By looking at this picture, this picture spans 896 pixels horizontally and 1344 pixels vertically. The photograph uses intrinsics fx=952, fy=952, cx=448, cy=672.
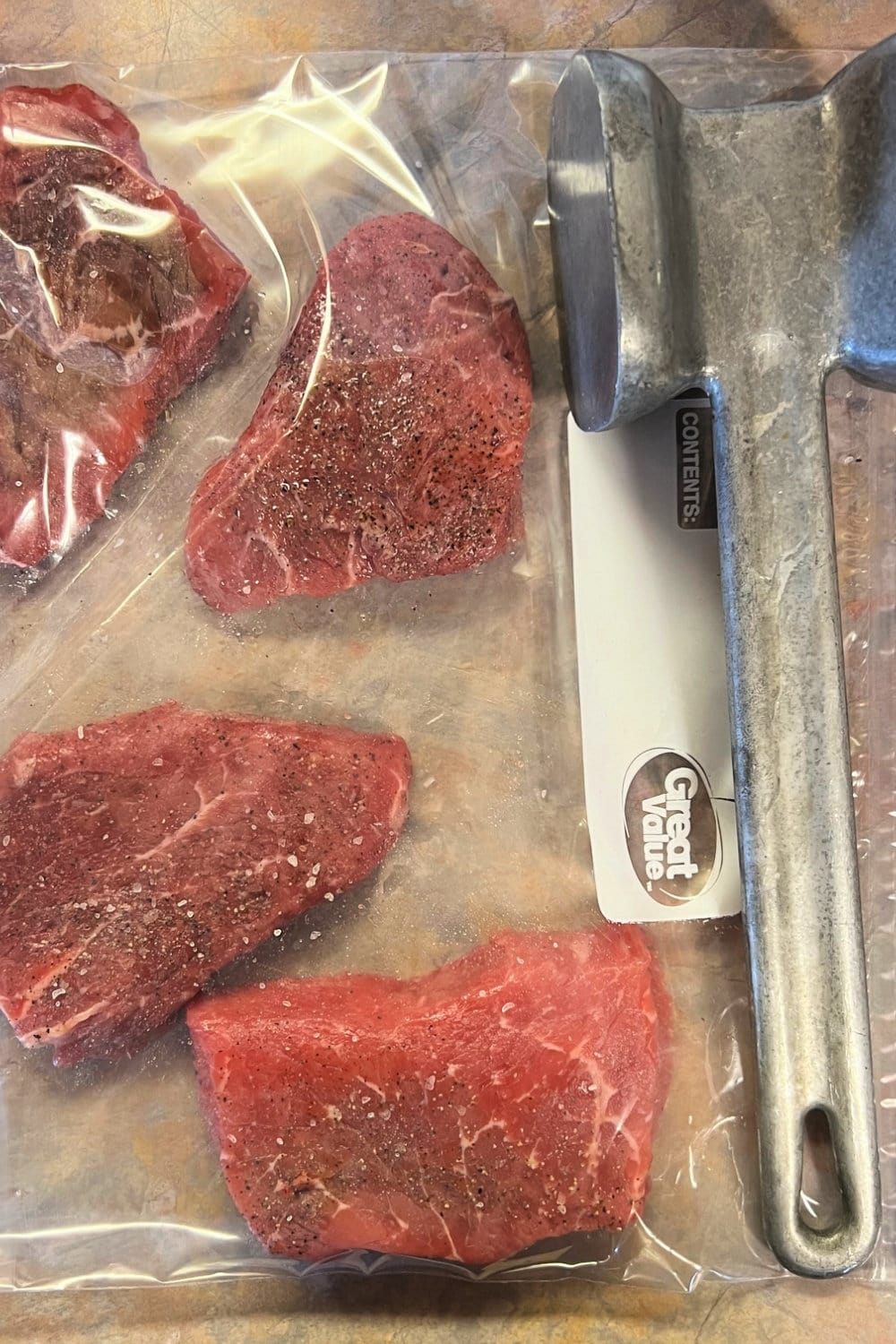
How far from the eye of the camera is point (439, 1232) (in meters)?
1.26

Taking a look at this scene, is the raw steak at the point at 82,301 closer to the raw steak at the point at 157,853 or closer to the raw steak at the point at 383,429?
the raw steak at the point at 383,429

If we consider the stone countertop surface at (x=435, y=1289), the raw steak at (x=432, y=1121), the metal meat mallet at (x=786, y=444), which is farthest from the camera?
the stone countertop surface at (x=435, y=1289)

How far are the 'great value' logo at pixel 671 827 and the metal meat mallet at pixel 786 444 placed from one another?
0.16 metres

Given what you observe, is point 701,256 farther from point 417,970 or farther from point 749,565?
point 417,970

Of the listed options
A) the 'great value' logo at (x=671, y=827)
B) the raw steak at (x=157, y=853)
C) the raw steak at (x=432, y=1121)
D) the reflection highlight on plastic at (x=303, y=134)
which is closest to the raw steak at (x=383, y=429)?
the reflection highlight on plastic at (x=303, y=134)

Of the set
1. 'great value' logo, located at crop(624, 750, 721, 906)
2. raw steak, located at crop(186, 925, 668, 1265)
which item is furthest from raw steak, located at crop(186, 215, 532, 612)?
raw steak, located at crop(186, 925, 668, 1265)

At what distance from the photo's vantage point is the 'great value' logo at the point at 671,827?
132 cm

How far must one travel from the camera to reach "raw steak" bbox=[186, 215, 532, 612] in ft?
4.18

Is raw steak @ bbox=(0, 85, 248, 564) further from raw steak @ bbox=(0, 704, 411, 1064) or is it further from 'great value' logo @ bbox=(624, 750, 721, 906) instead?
'great value' logo @ bbox=(624, 750, 721, 906)

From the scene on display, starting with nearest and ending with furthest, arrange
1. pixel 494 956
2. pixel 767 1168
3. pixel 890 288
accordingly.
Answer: pixel 890 288 < pixel 767 1168 < pixel 494 956

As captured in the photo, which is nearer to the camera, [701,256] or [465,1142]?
[701,256]

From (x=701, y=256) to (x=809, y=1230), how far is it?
119cm

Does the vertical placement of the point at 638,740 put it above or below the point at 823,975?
above

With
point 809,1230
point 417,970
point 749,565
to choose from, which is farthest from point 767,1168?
point 749,565
